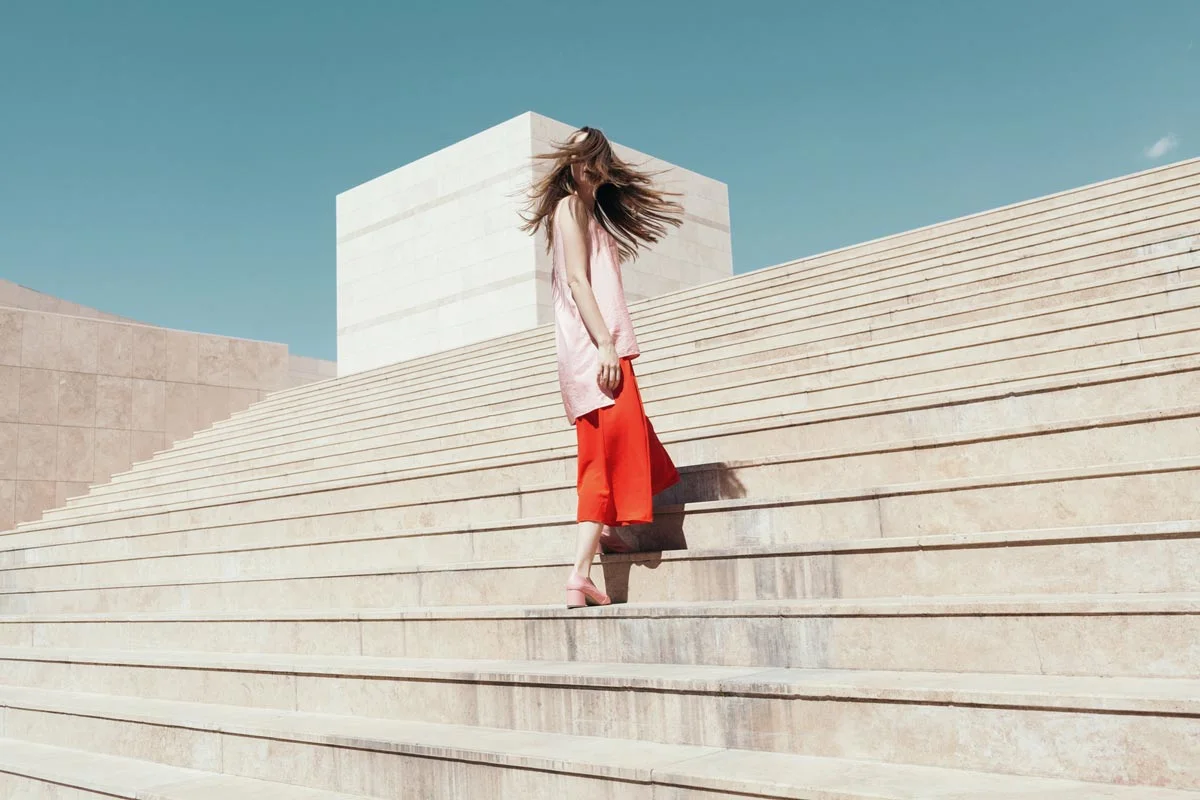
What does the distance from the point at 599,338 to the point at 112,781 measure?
2.66 m

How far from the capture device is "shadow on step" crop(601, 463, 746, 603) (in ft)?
13.0

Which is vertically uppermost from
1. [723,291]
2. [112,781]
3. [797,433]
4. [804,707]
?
[723,291]

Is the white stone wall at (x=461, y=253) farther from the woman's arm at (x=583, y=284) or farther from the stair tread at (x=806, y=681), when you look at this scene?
the stair tread at (x=806, y=681)

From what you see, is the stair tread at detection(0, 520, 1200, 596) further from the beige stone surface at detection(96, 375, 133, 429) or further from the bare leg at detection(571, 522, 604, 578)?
the beige stone surface at detection(96, 375, 133, 429)

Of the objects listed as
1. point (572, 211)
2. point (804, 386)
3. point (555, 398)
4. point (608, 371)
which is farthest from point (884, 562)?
point (555, 398)

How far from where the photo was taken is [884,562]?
10.7 ft

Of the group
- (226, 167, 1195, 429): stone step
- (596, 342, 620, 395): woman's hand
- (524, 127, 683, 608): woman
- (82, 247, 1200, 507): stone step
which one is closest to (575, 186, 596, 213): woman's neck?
(524, 127, 683, 608): woman

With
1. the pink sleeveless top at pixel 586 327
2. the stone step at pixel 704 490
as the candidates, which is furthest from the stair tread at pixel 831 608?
the pink sleeveless top at pixel 586 327

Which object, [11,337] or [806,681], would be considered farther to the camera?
[11,337]

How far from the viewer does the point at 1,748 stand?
5.04 m

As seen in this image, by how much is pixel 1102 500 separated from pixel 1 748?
521 centimetres

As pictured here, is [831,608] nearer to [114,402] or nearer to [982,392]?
[982,392]

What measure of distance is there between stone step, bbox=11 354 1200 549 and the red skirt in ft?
→ 4.34

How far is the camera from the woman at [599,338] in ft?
12.2
